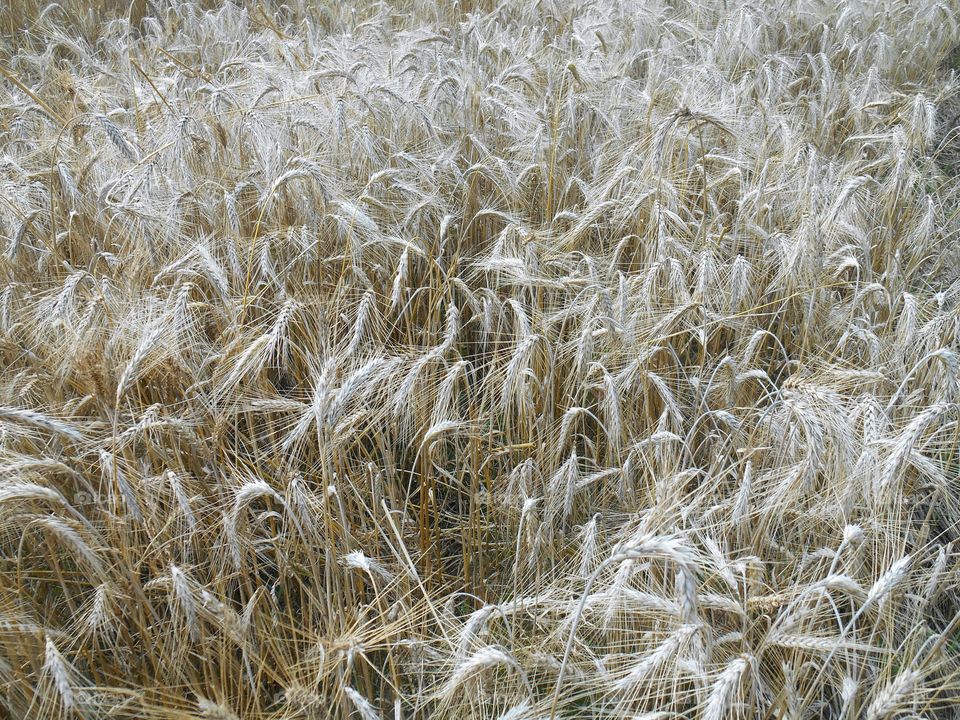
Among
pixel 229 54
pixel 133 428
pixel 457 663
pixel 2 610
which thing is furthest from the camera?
pixel 229 54

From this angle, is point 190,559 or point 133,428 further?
point 190,559

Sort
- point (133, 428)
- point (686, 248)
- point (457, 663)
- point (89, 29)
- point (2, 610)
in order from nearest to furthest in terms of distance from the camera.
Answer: point (457, 663)
point (2, 610)
point (133, 428)
point (686, 248)
point (89, 29)

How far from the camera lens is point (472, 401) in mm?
1793

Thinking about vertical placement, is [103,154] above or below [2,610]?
above

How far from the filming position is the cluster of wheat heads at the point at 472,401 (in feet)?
4.58

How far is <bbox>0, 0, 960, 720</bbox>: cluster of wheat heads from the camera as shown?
140cm

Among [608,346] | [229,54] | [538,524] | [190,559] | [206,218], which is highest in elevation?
[229,54]

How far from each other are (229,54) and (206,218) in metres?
1.97

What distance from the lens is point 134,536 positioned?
1.64 m

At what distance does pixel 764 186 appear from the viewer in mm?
2535

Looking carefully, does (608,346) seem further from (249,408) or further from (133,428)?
(133,428)

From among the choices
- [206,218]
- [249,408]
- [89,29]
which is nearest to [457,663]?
[249,408]

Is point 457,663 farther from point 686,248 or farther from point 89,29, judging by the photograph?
point 89,29

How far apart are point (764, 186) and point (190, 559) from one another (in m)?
2.03
